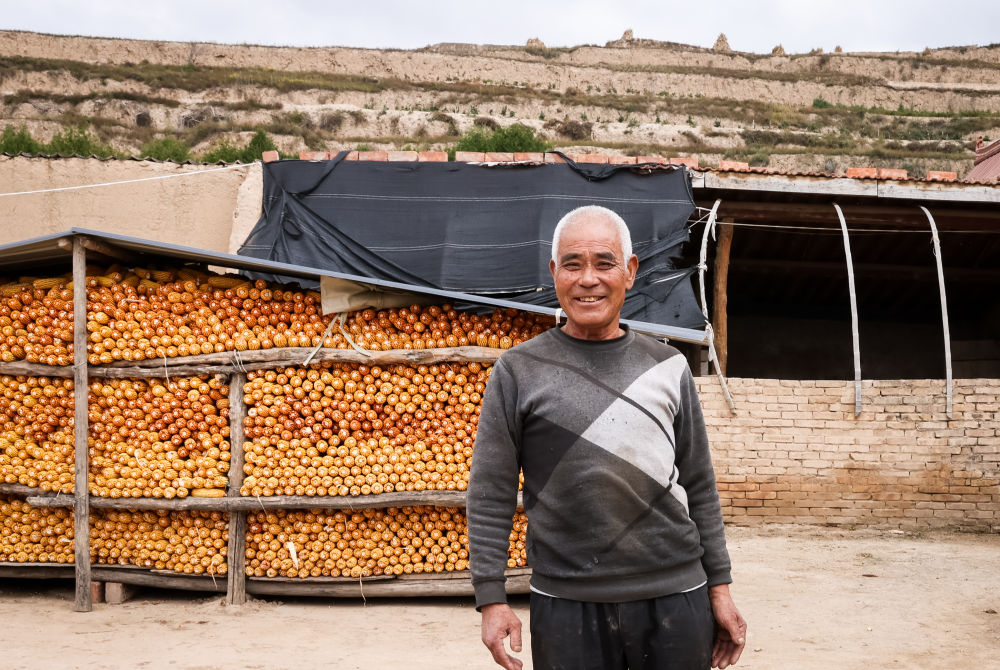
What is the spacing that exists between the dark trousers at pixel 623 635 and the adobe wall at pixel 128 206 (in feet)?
27.4

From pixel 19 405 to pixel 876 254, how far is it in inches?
427

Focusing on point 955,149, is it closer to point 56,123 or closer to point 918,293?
point 918,293

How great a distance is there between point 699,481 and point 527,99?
44193 mm

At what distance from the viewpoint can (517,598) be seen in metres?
5.81

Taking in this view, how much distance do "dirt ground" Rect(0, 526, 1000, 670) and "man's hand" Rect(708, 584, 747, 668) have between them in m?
2.62

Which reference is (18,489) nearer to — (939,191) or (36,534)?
(36,534)

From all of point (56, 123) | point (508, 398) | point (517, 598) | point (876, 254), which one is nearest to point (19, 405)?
point (517, 598)

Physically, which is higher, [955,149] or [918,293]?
[955,149]

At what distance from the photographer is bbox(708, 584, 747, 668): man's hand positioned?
6.53 feet

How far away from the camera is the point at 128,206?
30.6 feet

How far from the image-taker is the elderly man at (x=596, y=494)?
1.88 meters

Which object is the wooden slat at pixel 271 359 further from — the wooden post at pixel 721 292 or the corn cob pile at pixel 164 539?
the wooden post at pixel 721 292

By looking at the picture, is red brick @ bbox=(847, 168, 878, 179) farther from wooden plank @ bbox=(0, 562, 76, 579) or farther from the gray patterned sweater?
wooden plank @ bbox=(0, 562, 76, 579)

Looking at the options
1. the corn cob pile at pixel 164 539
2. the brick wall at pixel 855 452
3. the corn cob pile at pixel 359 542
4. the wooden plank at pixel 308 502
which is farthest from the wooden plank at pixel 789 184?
the corn cob pile at pixel 164 539
